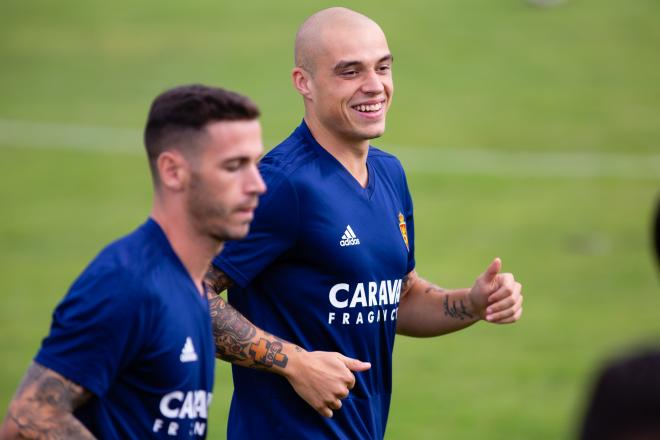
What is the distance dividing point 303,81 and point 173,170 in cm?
193

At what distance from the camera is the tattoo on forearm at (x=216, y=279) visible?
20.3 ft

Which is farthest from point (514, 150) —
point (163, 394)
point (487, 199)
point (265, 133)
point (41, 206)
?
point (163, 394)

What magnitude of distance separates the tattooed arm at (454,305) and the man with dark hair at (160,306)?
195cm

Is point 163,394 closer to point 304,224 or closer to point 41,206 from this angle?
point 304,224

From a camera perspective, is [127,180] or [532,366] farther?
[127,180]

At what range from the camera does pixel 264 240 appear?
20.2ft

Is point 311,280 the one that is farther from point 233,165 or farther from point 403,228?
point 233,165

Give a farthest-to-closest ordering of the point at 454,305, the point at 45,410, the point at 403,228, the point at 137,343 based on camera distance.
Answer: the point at 454,305
the point at 403,228
the point at 137,343
the point at 45,410

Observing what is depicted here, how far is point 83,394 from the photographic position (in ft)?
15.4

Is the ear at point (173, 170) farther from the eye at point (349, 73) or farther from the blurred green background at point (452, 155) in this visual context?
the blurred green background at point (452, 155)

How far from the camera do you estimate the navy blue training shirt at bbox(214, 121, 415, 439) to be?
6.20m

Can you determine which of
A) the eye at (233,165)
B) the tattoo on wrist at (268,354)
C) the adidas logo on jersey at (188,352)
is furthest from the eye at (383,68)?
the adidas logo on jersey at (188,352)

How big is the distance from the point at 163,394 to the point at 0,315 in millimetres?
13701

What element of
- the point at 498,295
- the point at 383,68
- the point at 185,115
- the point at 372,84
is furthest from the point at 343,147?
the point at 185,115
